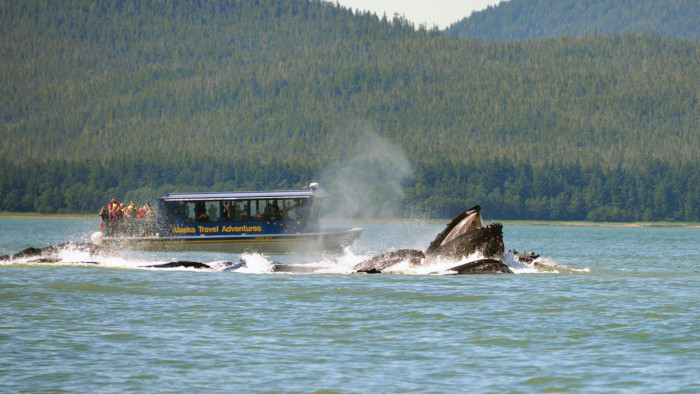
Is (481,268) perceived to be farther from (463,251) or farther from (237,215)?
(237,215)

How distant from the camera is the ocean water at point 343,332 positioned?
793 inches

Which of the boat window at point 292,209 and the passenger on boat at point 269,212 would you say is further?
the boat window at point 292,209

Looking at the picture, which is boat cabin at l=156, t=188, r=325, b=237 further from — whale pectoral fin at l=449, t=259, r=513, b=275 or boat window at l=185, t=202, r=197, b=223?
whale pectoral fin at l=449, t=259, r=513, b=275

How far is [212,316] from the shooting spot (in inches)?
1117

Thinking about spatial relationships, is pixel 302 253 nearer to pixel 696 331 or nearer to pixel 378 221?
pixel 696 331

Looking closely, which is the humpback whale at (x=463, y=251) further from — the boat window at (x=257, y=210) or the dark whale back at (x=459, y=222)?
the boat window at (x=257, y=210)

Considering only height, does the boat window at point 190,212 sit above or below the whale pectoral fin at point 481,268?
above

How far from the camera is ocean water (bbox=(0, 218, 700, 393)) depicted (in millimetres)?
20141

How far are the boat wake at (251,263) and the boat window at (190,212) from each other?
11.0 ft

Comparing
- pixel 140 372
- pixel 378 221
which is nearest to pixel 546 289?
pixel 140 372

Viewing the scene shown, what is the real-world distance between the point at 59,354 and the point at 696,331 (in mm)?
15434

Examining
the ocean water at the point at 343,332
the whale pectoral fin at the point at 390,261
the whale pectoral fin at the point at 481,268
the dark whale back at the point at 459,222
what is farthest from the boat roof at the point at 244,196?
the whale pectoral fin at the point at 481,268

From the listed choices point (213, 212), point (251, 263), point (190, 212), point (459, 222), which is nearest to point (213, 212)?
point (213, 212)

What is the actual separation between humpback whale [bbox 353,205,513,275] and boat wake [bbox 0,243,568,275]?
0.53ft
